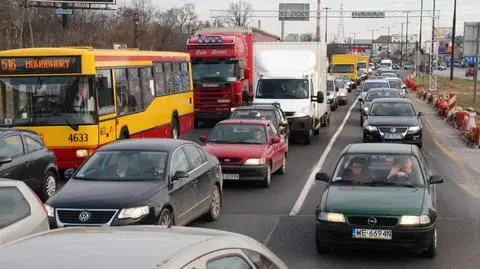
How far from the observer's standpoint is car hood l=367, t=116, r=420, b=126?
22391mm

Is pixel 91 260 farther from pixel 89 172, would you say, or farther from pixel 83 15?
pixel 83 15

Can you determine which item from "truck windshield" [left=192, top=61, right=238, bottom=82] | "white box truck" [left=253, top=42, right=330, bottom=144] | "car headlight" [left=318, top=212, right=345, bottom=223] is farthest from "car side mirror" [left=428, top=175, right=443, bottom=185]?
"truck windshield" [left=192, top=61, right=238, bottom=82]

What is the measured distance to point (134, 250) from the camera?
3.48 meters

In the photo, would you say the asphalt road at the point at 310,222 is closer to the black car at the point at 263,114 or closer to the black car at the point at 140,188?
the black car at the point at 140,188

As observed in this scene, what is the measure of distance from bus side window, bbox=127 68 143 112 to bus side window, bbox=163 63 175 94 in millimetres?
3259

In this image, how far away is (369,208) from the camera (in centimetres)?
915

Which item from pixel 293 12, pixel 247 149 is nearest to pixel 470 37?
pixel 247 149

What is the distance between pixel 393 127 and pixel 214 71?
1046 centimetres

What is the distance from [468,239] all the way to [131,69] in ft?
37.9

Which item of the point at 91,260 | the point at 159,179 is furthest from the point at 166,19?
the point at 91,260

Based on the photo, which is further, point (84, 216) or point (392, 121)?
point (392, 121)

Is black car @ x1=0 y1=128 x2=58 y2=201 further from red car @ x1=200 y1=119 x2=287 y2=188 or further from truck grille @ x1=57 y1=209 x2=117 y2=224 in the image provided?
truck grille @ x1=57 y1=209 x2=117 y2=224

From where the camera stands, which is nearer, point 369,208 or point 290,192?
point 369,208

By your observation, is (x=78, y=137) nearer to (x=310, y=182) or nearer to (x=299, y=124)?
(x=310, y=182)
